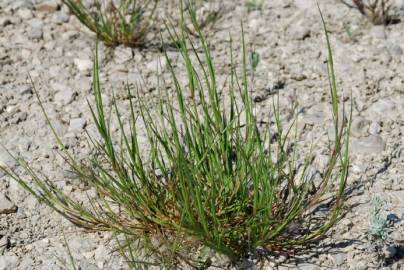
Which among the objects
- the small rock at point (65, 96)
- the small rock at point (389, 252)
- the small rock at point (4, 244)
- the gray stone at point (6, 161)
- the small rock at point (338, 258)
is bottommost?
the small rock at point (338, 258)

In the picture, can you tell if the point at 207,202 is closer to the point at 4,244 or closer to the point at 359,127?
the point at 4,244

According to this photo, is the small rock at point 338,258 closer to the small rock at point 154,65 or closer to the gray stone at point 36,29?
the small rock at point 154,65

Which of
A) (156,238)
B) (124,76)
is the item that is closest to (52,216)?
(156,238)

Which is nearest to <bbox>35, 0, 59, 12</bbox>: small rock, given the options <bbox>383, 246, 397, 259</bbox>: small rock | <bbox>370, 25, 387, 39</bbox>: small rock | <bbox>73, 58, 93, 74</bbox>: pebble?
<bbox>73, 58, 93, 74</bbox>: pebble

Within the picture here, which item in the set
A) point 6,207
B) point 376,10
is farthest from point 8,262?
point 376,10

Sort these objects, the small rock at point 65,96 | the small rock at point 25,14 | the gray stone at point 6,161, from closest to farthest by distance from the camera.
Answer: the gray stone at point 6,161, the small rock at point 65,96, the small rock at point 25,14

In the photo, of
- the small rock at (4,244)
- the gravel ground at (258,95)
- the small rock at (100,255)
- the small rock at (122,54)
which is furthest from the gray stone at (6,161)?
the small rock at (122,54)

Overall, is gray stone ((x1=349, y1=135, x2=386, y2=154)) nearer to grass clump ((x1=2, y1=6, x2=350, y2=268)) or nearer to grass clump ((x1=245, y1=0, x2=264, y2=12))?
grass clump ((x1=2, y1=6, x2=350, y2=268))
